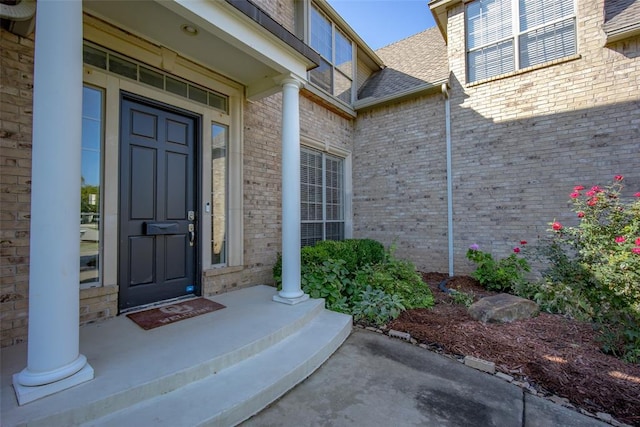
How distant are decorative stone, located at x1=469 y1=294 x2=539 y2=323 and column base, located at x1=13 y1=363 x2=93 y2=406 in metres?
3.95

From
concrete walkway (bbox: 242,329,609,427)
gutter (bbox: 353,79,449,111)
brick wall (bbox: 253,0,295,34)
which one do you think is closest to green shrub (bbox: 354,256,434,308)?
concrete walkway (bbox: 242,329,609,427)

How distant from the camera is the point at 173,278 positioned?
3602 mm

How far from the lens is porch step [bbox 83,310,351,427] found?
1782 mm

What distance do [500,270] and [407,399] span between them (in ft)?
11.4

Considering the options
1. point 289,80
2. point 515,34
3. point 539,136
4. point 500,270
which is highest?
point 515,34

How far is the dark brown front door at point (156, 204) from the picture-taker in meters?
3.21

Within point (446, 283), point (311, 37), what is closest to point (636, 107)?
point (446, 283)

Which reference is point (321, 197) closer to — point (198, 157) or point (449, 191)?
point (449, 191)

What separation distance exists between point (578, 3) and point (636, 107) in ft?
6.63

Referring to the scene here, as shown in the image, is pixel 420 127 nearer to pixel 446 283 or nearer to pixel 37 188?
pixel 446 283

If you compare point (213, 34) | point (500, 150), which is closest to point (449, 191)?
point (500, 150)

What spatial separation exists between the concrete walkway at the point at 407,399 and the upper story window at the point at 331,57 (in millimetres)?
5295

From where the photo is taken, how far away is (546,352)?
2.90 metres

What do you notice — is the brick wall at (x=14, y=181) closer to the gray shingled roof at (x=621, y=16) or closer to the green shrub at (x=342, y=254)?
the green shrub at (x=342, y=254)
